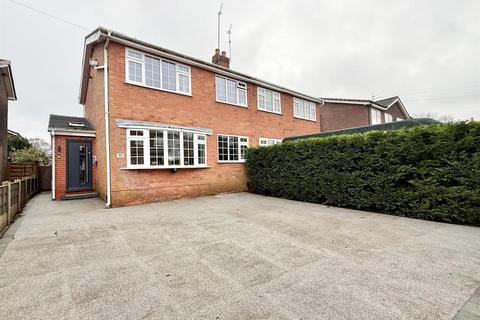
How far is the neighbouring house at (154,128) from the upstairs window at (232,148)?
0.05m

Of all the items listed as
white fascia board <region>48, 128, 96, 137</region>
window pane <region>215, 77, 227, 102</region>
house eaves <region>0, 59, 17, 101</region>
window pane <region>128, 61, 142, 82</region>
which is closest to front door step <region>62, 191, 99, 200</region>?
white fascia board <region>48, 128, 96, 137</region>

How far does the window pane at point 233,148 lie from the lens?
11.6m

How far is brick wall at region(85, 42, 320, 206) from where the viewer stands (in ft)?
26.8

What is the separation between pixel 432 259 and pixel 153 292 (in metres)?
4.19

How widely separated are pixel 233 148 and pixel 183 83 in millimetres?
4107

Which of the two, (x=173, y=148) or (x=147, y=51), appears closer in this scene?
(x=147, y=51)

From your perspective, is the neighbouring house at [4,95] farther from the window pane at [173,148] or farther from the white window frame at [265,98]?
the white window frame at [265,98]

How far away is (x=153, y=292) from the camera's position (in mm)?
2598

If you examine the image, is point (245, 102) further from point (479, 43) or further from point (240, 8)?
point (479, 43)

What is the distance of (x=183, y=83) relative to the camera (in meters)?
10.0

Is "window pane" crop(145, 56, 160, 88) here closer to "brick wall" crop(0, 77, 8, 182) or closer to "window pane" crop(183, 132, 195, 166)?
"window pane" crop(183, 132, 195, 166)

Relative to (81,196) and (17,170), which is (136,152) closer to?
(81,196)

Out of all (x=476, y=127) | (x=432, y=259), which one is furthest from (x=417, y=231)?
(x=476, y=127)

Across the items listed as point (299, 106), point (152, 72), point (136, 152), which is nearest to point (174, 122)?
point (136, 152)
